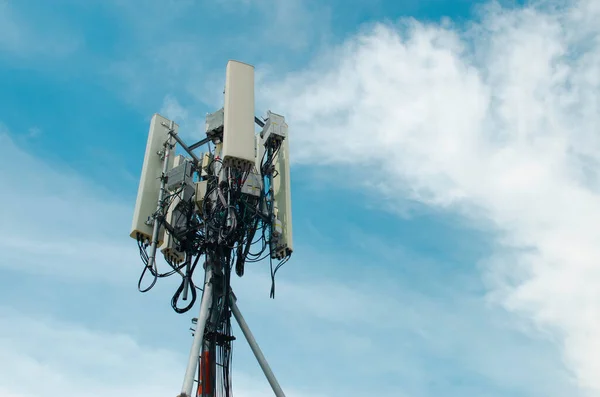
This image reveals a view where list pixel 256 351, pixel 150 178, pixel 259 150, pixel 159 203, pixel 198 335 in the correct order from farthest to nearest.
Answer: pixel 259 150 → pixel 150 178 → pixel 159 203 → pixel 256 351 → pixel 198 335

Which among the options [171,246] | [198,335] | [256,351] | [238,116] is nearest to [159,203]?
[171,246]

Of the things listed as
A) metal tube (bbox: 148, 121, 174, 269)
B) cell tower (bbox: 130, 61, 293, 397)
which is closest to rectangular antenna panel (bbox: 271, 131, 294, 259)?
cell tower (bbox: 130, 61, 293, 397)

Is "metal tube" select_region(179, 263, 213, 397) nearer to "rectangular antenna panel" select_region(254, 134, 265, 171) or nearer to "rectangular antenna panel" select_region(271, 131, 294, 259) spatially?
"rectangular antenna panel" select_region(271, 131, 294, 259)

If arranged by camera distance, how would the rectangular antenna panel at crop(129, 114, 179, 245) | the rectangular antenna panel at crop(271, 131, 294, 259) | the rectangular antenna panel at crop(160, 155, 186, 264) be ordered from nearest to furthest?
the rectangular antenna panel at crop(129, 114, 179, 245)
the rectangular antenna panel at crop(271, 131, 294, 259)
the rectangular antenna panel at crop(160, 155, 186, 264)

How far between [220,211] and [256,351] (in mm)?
3657

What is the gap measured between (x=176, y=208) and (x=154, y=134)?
241cm

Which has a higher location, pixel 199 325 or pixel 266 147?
pixel 266 147

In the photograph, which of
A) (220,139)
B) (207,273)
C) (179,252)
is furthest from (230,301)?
(220,139)

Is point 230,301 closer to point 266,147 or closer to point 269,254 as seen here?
point 269,254

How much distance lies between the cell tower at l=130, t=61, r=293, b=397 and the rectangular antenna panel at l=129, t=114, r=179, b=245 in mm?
27

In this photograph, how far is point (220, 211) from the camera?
647 inches

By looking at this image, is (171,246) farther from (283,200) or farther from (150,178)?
(283,200)

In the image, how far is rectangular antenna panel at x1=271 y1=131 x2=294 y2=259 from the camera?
16.8 m

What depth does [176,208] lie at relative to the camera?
17.2 m
